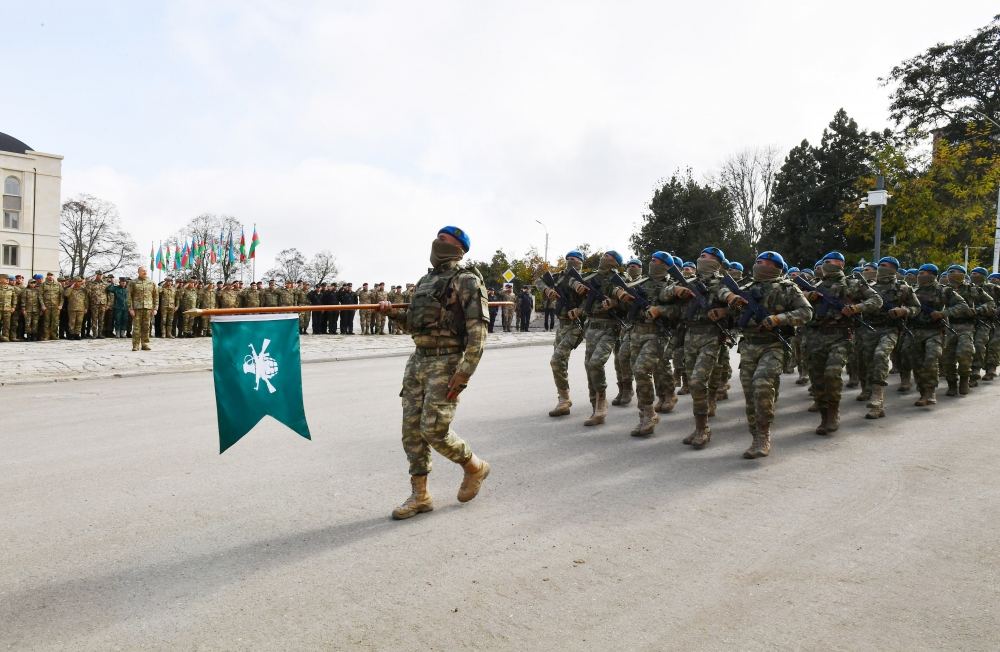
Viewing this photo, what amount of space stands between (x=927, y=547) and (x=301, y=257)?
65.0m

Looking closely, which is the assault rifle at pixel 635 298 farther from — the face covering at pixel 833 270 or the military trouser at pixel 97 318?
the military trouser at pixel 97 318

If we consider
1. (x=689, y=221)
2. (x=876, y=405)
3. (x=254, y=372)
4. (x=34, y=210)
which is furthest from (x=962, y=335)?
(x=34, y=210)

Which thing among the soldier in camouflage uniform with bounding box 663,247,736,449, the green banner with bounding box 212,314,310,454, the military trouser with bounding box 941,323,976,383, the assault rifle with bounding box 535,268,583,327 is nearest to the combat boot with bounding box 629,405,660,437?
the soldier in camouflage uniform with bounding box 663,247,736,449

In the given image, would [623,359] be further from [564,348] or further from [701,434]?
[701,434]

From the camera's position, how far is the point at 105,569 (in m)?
4.22

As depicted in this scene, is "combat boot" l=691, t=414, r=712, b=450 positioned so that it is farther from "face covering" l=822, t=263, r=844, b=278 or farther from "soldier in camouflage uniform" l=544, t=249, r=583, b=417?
"face covering" l=822, t=263, r=844, b=278

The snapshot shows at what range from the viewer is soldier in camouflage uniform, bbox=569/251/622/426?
900cm

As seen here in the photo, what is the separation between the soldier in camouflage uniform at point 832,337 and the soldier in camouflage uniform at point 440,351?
204 inches

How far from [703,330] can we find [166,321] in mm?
18574

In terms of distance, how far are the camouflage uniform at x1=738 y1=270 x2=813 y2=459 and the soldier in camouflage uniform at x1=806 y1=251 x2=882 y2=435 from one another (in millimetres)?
1087

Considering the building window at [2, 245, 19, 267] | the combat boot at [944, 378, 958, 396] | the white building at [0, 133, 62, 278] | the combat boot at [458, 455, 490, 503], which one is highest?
the white building at [0, 133, 62, 278]

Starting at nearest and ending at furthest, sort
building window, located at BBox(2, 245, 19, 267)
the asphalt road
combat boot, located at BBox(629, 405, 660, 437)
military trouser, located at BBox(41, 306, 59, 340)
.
→ 1. the asphalt road
2. combat boot, located at BBox(629, 405, 660, 437)
3. military trouser, located at BBox(41, 306, 59, 340)
4. building window, located at BBox(2, 245, 19, 267)

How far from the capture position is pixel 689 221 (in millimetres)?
52812

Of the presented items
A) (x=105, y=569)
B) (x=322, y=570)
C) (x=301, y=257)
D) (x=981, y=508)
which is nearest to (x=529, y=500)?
(x=322, y=570)
